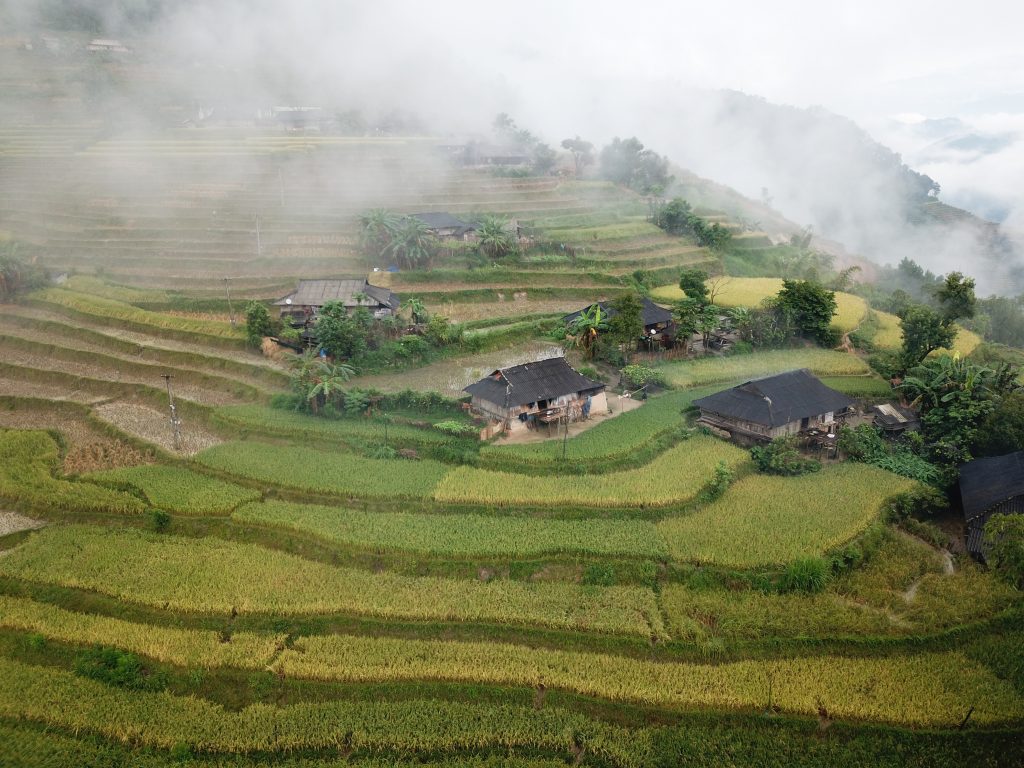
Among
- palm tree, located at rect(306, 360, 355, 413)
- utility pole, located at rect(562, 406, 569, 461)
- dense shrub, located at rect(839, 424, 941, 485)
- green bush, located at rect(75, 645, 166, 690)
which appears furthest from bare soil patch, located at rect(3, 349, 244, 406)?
dense shrub, located at rect(839, 424, 941, 485)

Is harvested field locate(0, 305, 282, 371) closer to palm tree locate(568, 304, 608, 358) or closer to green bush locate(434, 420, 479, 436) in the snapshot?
green bush locate(434, 420, 479, 436)

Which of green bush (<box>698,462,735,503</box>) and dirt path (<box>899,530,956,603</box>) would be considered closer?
dirt path (<box>899,530,956,603</box>)

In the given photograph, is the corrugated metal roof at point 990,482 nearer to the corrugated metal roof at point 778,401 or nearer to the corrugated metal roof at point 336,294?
the corrugated metal roof at point 778,401

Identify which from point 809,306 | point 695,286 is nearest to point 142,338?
point 695,286

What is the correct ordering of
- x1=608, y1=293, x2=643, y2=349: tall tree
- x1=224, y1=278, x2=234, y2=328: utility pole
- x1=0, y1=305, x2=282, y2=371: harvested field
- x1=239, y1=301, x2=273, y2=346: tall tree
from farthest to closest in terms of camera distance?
x1=224, y1=278, x2=234, y2=328: utility pole
x1=239, y1=301, x2=273, y2=346: tall tree
x1=0, y1=305, x2=282, y2=371: harvested field
x1=608, y1=293, x2=643, y2=349: tall tree

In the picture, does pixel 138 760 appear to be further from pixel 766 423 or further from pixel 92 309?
pixel 92 309

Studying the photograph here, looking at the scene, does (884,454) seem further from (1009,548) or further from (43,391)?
(43,391)
